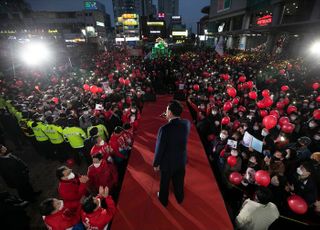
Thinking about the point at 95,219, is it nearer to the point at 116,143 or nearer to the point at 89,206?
the point at 89,206

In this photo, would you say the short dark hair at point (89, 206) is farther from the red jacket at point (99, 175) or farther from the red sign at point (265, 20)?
the red sign at point (265, 20)

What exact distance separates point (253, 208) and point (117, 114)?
5635 millimetres

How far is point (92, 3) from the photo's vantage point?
270 ft

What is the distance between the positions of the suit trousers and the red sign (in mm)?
30296

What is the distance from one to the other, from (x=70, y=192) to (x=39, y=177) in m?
3.56

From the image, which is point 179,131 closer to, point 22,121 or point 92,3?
point 22,121

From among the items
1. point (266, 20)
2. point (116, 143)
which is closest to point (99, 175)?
point (116, 143)

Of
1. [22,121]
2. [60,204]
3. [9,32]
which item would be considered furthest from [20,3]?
[60,204]

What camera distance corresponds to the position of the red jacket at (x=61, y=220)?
2963 millimetres

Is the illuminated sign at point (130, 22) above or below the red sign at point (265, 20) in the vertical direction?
above

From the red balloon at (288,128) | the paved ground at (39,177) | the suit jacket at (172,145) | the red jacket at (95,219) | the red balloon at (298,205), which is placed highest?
the suit jacket at (172,145)

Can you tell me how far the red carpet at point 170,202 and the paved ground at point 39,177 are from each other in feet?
7.66

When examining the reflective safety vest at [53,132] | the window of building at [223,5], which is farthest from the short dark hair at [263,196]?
the window of building at [223,5]

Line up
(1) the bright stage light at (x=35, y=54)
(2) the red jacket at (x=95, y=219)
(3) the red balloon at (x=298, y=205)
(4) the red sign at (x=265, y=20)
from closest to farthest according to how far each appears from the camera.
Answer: (2) the red jacket at (x=95, y=219) → (3) the red balloon at (x=298, y=205) → (1) the bright stage light at (x=35, y=54) → (4) the red sign at (x=265, y=20)
